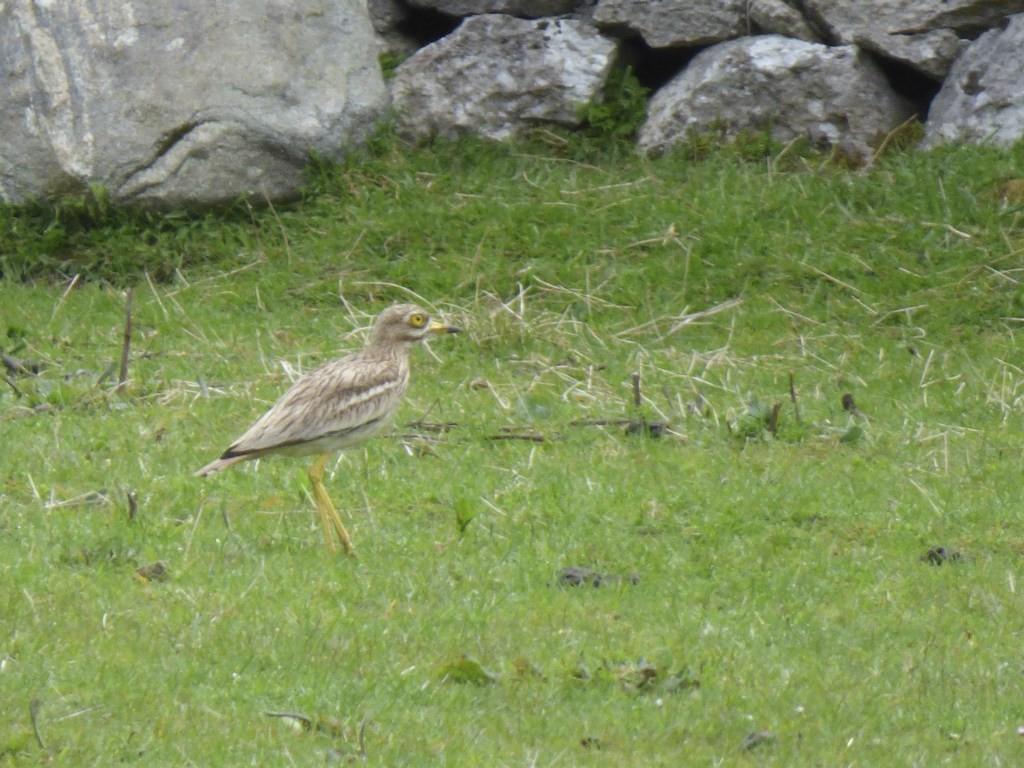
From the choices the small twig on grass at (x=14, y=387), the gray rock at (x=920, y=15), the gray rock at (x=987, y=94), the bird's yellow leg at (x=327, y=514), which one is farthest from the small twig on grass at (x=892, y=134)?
the bird's yellow leg at (x=327, y=514)

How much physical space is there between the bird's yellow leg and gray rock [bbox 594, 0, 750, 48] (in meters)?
7.68

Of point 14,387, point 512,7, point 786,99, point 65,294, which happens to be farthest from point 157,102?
point 786,99

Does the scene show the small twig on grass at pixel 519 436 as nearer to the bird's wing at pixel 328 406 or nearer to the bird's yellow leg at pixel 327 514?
the bird's wing at pixel 328 406

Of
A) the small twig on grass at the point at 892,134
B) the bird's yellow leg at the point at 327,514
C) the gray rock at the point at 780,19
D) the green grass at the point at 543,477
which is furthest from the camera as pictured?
the gray rock at the point at 780,19

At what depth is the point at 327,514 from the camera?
25.8ft

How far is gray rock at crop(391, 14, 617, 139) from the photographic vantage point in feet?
48.3

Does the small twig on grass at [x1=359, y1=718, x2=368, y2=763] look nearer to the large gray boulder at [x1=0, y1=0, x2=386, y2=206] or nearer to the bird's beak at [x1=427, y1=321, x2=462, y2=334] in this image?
the bird's beak at [x1=427, y1=321, x2=462, y2=334]

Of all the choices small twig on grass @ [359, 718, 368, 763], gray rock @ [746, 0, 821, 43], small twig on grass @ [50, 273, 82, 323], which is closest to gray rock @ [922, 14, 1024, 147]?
gray rock @ [746, 0, 821, 43]

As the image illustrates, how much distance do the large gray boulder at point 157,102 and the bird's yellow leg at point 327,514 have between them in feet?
20.6

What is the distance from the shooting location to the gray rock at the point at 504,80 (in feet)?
Answer: 48.3

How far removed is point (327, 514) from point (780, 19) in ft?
27.0

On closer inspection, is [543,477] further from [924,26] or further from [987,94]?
[924,26]

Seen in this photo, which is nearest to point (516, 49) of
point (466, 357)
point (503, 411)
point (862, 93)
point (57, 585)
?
point (862, 93)

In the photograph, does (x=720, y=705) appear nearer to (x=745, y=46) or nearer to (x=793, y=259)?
(x=793, y=259)
